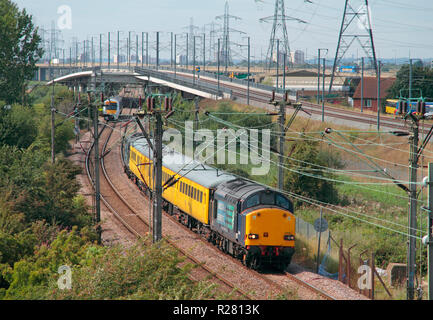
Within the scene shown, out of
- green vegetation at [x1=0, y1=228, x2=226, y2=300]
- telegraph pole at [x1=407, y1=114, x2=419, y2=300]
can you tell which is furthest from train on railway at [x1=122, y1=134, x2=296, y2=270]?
green vegetation at [x1=0, y1=228, x2=226, y2=300]

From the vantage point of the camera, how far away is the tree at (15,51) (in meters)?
59.7

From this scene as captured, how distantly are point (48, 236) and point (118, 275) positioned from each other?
37.2ft

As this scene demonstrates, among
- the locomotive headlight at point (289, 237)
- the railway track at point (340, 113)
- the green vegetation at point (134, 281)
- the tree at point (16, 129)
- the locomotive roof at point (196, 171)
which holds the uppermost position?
the railway track at point (340, 113)

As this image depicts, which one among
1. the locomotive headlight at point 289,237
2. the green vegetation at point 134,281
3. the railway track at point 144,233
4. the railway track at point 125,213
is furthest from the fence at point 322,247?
the green vegetation at point 134,281

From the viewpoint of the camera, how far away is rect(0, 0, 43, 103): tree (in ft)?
196

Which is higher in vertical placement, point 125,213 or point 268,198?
point 268,198

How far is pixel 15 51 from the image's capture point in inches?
2416

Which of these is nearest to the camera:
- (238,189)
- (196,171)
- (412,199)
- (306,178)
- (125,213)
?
(412,199)

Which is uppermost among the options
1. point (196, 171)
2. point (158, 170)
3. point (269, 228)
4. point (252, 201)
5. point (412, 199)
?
point (158, 170)

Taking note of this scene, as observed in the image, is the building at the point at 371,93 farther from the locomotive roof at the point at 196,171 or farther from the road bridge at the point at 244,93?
the locomotive roof at the point at 196,171

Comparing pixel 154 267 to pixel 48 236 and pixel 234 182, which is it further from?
pixel 48 236

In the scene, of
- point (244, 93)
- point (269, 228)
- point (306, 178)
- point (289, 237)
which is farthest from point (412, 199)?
point (244, 93)

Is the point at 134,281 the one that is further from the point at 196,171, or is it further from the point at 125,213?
the point at 125,213

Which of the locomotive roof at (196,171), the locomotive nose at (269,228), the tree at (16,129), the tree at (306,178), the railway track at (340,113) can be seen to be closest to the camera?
the locomotive nose at (269,228)
